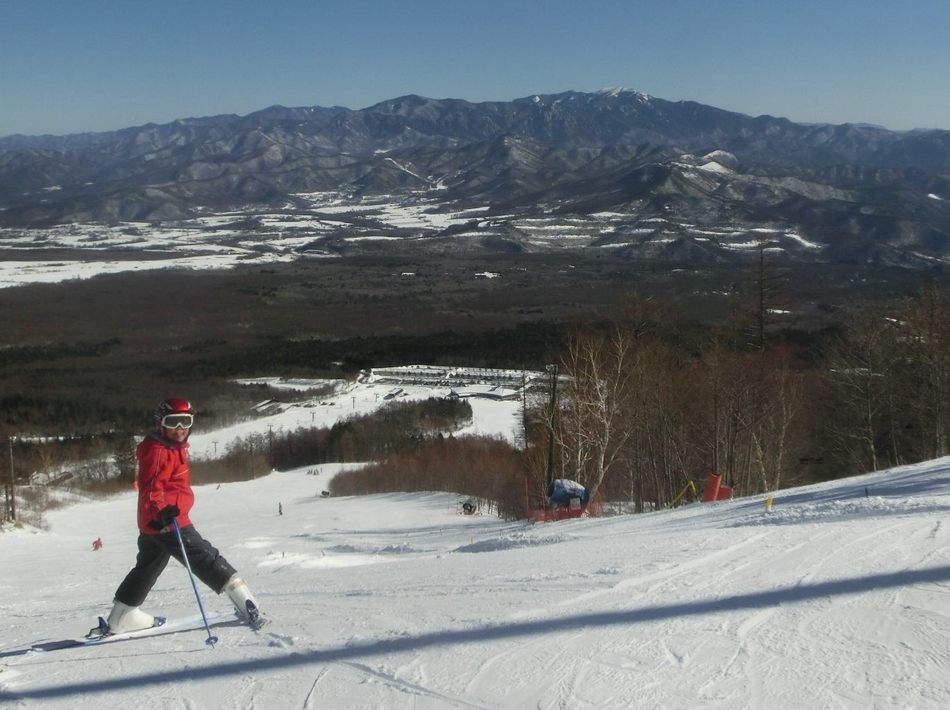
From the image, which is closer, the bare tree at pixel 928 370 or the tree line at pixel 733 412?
the bare tree at pixel 928 370

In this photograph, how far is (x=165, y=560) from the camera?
18.6 feet

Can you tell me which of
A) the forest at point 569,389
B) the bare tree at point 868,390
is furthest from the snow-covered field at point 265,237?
the bare tree at point 868,390

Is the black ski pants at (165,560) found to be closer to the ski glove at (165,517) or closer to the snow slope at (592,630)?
the ski glove at (165,517)

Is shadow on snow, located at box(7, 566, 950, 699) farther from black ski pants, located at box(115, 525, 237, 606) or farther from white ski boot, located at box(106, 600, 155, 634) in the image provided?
white ski boot, located at box(106, 600, 155, 634)

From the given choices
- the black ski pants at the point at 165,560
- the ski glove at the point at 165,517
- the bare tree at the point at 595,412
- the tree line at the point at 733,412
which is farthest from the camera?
the tree line at the point at 733,412

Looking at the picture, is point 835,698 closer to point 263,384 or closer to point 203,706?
point 203,706

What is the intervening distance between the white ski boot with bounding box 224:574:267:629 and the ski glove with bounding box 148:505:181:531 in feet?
1.58

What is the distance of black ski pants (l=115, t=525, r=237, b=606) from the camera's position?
17.8 ft

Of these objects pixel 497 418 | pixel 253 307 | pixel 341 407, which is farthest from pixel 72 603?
pixel 253 307

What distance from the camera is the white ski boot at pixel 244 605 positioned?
5309 millimetres

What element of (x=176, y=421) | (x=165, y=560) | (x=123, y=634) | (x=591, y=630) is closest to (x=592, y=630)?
(x=591, y=630)

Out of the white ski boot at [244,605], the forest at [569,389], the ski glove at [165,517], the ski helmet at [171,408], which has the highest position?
the ski helmet at [171,408]

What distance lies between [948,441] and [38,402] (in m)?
42.3

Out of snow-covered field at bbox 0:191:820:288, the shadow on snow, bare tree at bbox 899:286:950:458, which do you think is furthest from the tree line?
snow-covered field at bbox 0:191:820:288
